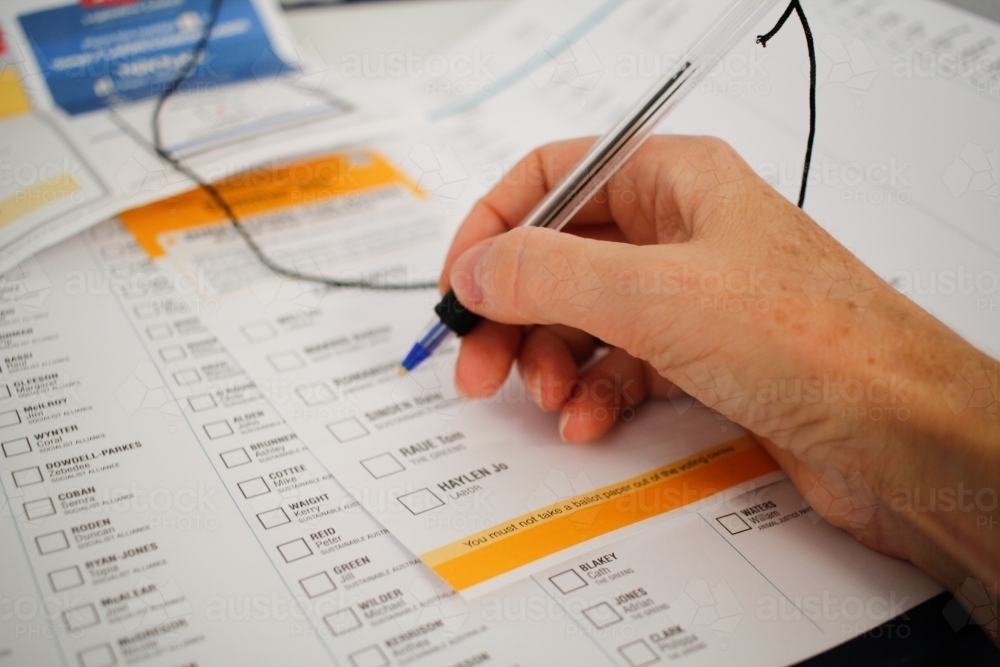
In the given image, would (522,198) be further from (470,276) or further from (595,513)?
(595,513)

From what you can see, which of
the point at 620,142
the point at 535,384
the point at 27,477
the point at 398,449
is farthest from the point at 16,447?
the point at 620,142

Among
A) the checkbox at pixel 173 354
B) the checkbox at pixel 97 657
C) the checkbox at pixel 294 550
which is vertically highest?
the checkbox at pixel 173 354

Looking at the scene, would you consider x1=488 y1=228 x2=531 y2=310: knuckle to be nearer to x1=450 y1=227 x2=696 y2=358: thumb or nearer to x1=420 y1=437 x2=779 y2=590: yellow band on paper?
x1=450 y1=227 x2=696 y2=358: thumb

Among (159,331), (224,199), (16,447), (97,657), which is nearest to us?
(97,657)

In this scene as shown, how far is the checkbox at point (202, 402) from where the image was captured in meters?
0.52

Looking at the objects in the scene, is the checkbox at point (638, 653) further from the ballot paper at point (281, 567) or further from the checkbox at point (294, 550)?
the checkbox at point (294, 550)

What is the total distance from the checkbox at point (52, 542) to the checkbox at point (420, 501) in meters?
0.19

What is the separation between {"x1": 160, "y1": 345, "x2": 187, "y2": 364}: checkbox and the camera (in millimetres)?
556

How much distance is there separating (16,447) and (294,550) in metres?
0.20

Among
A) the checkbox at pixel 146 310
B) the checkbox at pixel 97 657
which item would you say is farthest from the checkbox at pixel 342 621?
the checkbox at pixel 146 310

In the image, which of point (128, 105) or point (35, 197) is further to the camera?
point (128, 105)

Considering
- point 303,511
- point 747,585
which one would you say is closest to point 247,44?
point 303,511

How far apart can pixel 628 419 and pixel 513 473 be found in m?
0.11

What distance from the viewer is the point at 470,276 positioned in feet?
1.71
